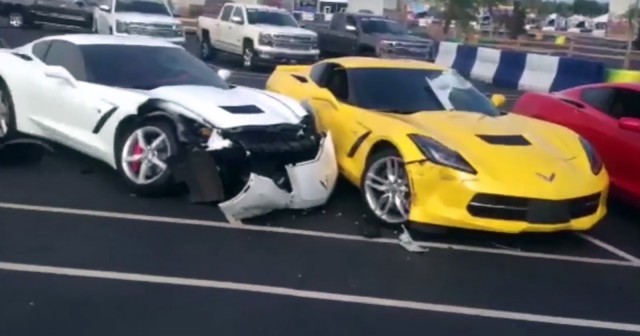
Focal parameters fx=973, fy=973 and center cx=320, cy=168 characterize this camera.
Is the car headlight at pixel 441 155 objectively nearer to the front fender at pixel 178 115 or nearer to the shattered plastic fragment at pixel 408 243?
the shattered plastic fragment at pixel 408 243

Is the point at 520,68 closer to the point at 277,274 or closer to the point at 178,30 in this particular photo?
the point at 178,30

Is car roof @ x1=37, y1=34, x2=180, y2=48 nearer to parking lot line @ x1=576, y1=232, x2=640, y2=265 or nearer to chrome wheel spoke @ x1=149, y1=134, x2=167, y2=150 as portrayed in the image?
chrome wheel spoke @ x1=149, y1=134, x2=167, y2=150


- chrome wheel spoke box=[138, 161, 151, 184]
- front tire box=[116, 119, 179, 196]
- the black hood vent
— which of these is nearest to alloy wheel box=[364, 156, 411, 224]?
the black hood vent

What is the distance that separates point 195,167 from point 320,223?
1147 mm

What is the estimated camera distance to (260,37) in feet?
79.5

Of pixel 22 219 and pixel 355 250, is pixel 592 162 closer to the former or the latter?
pixel 355 250

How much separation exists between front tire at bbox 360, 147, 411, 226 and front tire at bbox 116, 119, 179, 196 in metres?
1.69

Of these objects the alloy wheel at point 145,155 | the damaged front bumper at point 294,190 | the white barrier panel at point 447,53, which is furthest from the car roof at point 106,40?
the white barrier panel at point 447,53

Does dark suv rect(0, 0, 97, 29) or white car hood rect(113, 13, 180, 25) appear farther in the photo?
dark suv rect(0, 0, 97, 29)

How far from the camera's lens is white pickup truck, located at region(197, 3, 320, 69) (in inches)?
953

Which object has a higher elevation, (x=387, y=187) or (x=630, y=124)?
(x=630, y=124)

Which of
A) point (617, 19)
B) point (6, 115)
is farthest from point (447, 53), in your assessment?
point (617, 19)

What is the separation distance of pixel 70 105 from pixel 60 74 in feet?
1.00

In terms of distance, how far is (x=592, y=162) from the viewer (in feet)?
26.7
